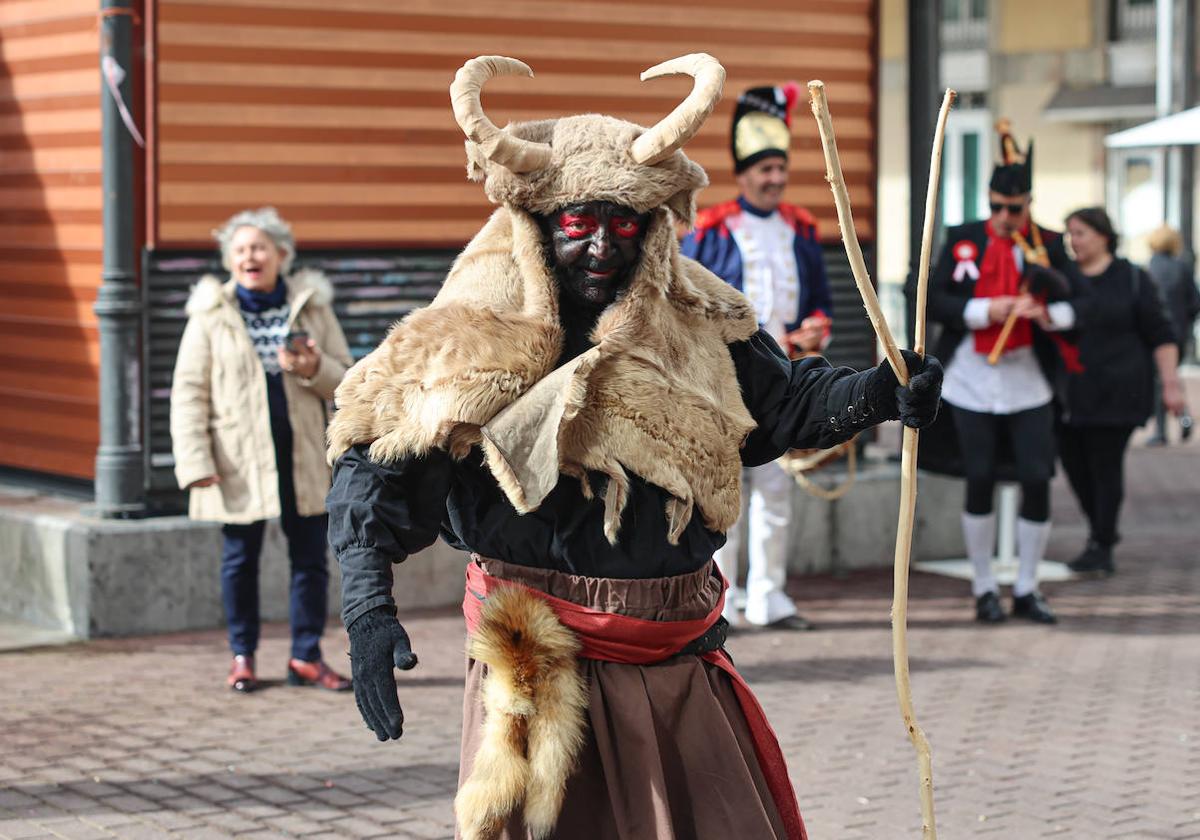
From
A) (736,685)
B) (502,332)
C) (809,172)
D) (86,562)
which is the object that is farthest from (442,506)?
(809,172)

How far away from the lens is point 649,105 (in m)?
10.2

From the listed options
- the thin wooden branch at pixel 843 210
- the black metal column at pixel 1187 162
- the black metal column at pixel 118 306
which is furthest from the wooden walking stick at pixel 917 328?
the black metal column at pixel 1187 162

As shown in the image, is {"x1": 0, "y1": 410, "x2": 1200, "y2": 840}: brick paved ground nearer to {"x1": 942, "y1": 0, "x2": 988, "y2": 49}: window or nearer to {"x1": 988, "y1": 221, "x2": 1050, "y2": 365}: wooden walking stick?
{"x1": 988, "y1": 221, "x2": 1050, "y2": 365}: wooden walking stick

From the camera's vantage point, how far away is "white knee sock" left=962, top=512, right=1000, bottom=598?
9078 millimetres

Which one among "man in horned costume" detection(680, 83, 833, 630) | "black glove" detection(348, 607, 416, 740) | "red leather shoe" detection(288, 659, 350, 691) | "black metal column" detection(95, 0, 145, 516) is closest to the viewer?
"black glove" detection(348, 607, 416, 740)

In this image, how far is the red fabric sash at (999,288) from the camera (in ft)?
29.1

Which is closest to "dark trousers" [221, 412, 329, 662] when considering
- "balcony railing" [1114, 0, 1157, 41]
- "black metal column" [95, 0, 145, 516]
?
"black metal column" [95, 0, 145, 516]

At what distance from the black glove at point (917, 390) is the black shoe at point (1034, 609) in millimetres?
5512

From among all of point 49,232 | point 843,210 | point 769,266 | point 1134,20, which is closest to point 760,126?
point 769,266

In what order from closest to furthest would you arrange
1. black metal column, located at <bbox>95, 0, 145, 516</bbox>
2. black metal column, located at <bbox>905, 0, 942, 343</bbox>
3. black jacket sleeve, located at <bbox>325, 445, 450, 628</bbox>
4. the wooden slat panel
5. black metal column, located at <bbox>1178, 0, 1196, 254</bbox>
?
black jacket sleeve, located at <bbox>325, 445, 450, 628</bbox> → black metal column, located at <bbox>95, 0, 145, 516</bbox> → the wooden slat panel → black metal column, located at <bbox>905, 0, 942, 343</bbox> → black metal column, located at <bbox>1178, 0, 1196, 254</bbox>

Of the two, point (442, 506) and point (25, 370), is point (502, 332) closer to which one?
point (442, 506)

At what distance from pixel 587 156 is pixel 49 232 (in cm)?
639

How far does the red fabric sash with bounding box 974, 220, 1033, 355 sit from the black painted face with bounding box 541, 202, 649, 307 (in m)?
5.27

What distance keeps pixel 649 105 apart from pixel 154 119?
2668 mm
